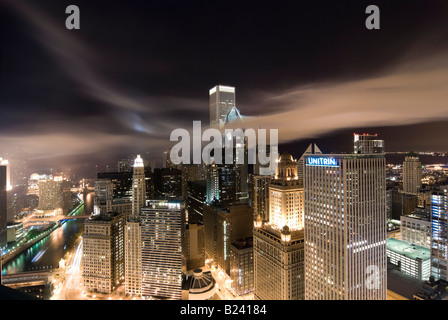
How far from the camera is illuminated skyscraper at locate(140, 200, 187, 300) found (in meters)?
11.9

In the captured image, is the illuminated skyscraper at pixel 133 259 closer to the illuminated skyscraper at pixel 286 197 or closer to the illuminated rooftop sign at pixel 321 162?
the illuminated skyscraper at pixel 286 197

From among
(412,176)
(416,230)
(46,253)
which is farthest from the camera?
(412,176)

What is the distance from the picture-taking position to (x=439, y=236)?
11.2 meters

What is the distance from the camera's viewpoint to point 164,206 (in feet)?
39.6

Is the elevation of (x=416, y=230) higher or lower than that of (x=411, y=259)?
higher

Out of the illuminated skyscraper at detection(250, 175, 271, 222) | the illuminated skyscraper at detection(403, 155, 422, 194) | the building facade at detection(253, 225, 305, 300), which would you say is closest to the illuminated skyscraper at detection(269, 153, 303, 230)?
the building facade at detection(253, 225, 305, 300)

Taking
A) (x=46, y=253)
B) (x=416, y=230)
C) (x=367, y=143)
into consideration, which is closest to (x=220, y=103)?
(x=367, y=143)

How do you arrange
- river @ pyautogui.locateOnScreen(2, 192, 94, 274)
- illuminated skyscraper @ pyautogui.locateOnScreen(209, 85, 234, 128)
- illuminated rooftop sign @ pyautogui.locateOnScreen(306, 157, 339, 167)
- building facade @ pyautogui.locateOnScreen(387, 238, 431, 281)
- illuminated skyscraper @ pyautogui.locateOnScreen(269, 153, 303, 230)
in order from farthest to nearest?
river @ pyautogui.locateOnScreen(2, 192, 94, 274)
building facade @ pyautogui.locateOnScreen(387, 238, 431, 281)
illuminated skyscraper @ pyautogui.locateOnScreen(269, 153, 303, 230)
illuminated rooftop sign @ pyautogui.locateOnScreen(306, 157, 339, 167)
illuminated skyscraper @ pyautogui.locateOnScreen(209, 85, 234, 128)

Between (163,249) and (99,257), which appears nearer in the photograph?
(163,249)

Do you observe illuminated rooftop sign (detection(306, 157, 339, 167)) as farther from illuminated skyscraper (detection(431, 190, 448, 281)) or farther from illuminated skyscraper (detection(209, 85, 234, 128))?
illuminated skyscraper (detection(431, 190, 448, 281))

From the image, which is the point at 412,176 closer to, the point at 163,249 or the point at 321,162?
the point at 321,162

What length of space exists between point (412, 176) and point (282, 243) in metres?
16.4

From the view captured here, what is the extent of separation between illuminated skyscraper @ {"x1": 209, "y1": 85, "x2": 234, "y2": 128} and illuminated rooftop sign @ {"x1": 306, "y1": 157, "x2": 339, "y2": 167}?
3065 millimetres
